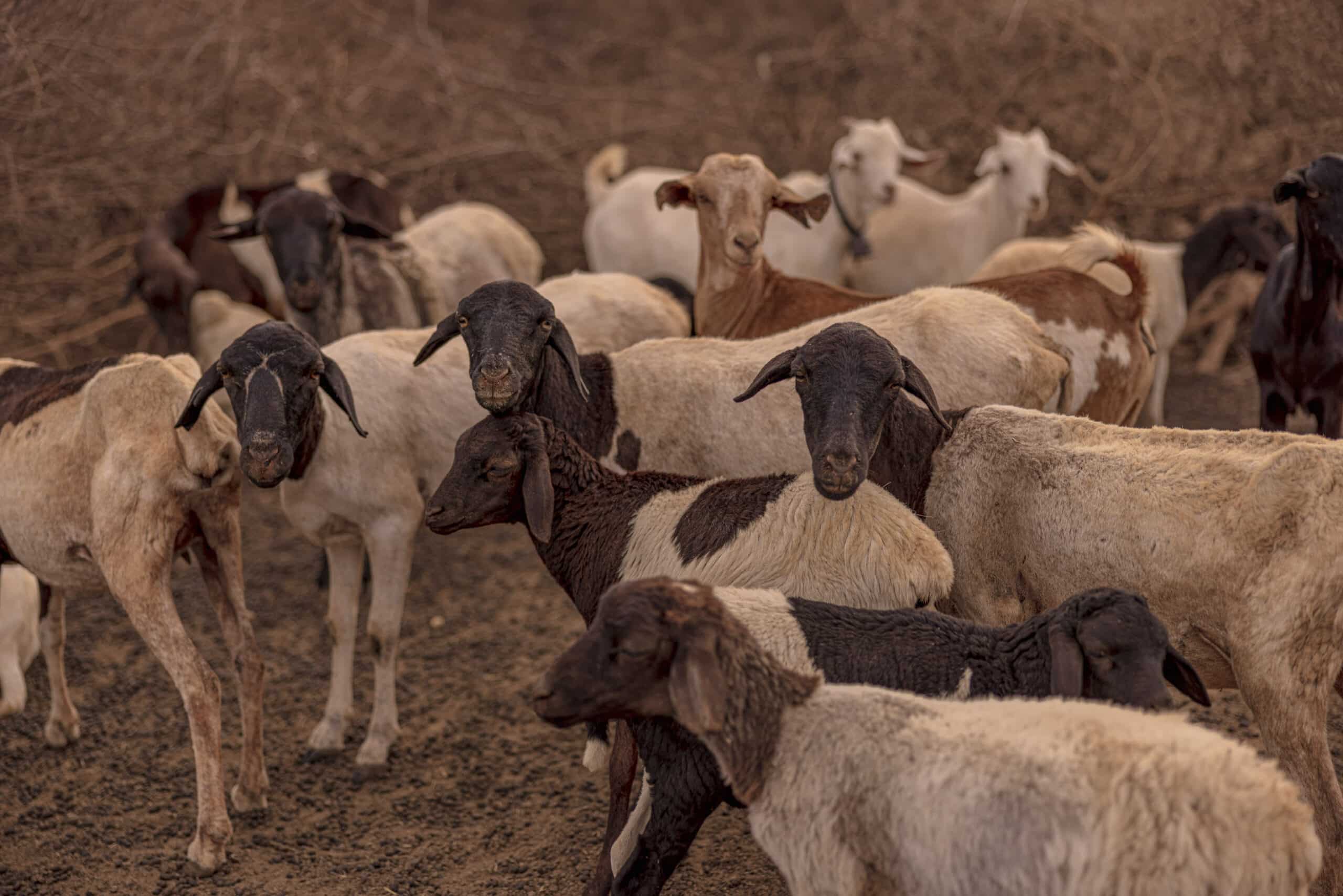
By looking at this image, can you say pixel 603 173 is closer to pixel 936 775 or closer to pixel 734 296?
pixel 734 296

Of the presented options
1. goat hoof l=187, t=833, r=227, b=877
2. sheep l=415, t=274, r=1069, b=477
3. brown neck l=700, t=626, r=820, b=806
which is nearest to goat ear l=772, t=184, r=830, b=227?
sheep l=415, t=274, r=1069, b=477

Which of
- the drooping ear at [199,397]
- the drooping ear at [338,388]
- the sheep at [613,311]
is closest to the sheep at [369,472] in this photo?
the drooping ear at [338,388]

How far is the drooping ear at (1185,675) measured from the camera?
143 inches

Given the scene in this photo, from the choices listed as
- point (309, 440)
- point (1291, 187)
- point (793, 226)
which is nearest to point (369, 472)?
point (309, 440)

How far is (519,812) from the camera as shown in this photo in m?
5.37

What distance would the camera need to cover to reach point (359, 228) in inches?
294

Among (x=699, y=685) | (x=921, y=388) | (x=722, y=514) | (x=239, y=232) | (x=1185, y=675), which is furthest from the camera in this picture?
(x=239, y=232)

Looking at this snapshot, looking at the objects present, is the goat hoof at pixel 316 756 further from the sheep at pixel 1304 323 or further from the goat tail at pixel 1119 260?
the sheep at pixel 1304 323

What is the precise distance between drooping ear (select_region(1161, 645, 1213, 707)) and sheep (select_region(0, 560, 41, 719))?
5010 millimetres

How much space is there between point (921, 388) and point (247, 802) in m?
3.19

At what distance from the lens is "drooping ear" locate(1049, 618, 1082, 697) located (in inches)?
138

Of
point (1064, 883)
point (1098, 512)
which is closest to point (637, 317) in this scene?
point (1098, 512)

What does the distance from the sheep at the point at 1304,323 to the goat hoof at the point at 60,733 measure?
582 centimetres

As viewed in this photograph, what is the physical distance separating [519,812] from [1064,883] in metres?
2.84
